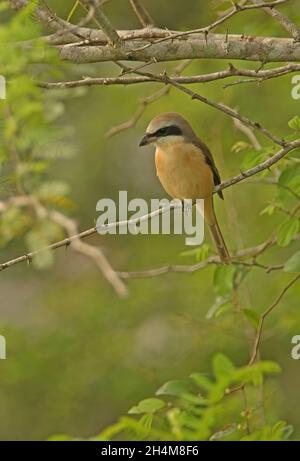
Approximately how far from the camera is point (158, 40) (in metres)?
3.73

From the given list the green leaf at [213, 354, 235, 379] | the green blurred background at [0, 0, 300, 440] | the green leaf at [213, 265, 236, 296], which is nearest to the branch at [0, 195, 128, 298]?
the green leaf at [213, 354, 235, 379]

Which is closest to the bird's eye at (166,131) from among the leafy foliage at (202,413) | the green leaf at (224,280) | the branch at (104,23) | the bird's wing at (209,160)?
the bird's wing at (209,160)

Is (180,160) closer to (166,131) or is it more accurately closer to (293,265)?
(166,131)

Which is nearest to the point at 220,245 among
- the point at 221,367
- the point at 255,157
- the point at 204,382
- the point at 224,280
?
the point at 224,280

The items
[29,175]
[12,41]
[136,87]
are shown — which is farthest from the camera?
[136,87]

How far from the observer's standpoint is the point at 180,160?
17.1 ft

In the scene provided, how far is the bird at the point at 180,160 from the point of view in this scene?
5.17 m

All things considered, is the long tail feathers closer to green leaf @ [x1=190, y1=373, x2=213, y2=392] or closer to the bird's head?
the bird's head

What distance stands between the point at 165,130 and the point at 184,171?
24 cm

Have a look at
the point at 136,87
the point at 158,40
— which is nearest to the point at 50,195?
the point at 158,40

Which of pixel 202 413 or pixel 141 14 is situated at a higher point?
pixel 141 14

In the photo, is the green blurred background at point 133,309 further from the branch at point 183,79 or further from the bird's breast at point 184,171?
the branch at point 183,79

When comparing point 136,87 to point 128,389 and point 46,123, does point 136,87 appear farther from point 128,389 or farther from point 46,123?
point 46,123

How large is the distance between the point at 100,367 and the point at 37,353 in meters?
0.47
